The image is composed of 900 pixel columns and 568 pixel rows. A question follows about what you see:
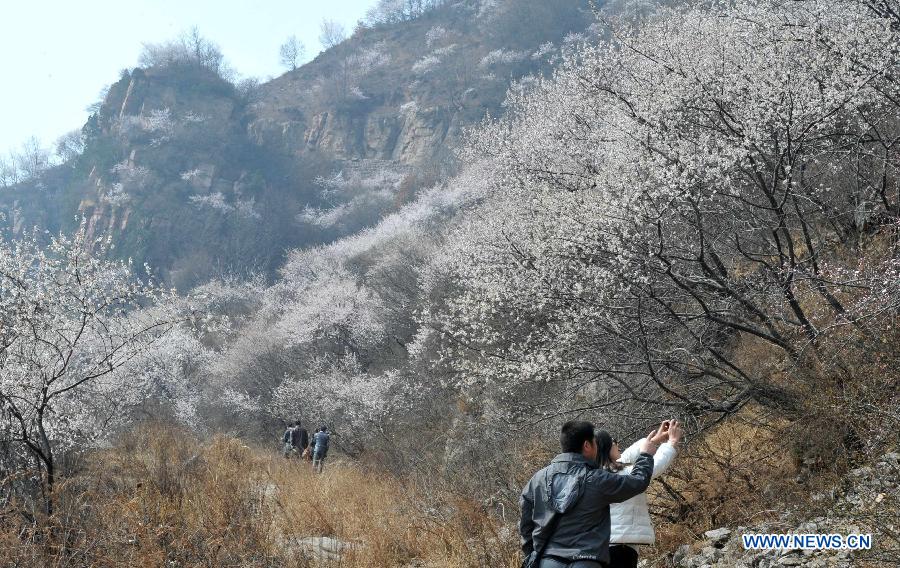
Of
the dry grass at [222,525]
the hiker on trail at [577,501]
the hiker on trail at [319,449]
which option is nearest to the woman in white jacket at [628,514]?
the hiker on trail at [577,501]

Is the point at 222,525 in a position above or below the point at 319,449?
above

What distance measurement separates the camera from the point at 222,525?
6488 mm

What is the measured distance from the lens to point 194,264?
6322 centimetres

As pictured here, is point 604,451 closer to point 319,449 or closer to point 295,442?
point 319,449

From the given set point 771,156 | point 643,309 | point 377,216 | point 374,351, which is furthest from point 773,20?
point 377,216

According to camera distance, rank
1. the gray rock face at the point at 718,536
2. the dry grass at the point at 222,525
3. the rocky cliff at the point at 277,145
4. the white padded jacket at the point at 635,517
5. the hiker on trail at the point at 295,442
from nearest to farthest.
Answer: the white padded jacket at the point at 635,517
the gray rock face at the point at 718,536
the dry grass at the point at 222,525
the hiker on trail at the point at 295,442
the rocky cliff at the point at 277,145

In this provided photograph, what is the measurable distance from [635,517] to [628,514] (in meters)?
0.04

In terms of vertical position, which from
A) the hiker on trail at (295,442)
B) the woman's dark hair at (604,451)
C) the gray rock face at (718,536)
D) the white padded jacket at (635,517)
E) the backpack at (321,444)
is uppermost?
the woman's dark hair at (604,451)

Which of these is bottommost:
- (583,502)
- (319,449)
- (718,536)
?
(319,449)

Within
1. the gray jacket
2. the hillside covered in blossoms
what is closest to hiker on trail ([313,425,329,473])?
the hillside covered in blossoms

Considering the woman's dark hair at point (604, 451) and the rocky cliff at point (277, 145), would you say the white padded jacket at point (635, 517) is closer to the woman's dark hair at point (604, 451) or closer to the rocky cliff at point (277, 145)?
the woman's dark hair at point (604, 451)

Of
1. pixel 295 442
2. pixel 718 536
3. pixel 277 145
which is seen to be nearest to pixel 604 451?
pixel 718 536

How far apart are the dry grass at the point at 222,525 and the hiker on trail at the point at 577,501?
2461 millimetres

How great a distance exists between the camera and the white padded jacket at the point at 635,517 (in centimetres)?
381
